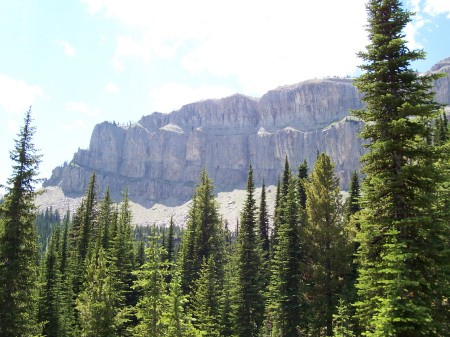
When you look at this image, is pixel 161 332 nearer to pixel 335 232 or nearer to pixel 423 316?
pixel 423 316

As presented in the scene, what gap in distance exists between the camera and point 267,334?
46.8 m

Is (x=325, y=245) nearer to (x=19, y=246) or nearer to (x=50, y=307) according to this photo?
(x=19, y=246)

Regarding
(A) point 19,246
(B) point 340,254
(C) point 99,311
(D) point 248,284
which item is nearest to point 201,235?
(D) point 248,284

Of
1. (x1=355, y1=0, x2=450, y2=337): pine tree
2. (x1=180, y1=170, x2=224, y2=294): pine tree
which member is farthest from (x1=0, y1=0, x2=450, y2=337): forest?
(x1=180, y1=170, x2=224, y2=294): pine tree

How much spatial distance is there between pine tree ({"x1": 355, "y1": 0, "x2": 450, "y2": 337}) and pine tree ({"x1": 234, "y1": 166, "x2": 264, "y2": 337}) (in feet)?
73.0

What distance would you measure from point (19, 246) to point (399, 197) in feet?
63.4

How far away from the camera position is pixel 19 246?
850 inches

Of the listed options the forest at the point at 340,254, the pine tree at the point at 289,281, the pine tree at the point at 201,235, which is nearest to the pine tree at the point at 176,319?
the forest at the point at 340,254

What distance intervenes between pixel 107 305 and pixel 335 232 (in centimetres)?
1746

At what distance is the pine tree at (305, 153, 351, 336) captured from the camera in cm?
2952

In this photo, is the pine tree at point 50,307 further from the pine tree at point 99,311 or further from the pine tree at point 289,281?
the pine tree at point 289,281

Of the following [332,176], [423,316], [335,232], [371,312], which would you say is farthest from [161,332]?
[332,176]

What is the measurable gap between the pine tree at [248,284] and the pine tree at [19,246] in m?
19.6

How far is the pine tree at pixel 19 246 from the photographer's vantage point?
815 inches
